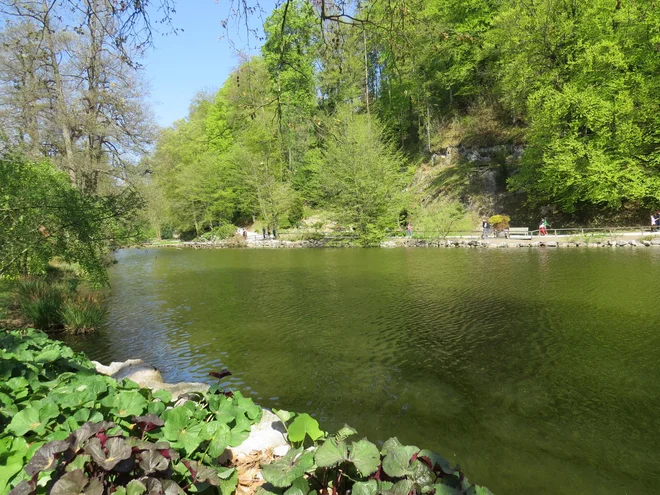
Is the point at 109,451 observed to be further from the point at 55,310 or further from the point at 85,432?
the point at 55,310

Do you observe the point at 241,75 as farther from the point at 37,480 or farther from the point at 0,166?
the point at 0,166

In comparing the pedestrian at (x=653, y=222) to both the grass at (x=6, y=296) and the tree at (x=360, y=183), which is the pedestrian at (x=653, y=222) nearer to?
the tree at (x=360, y=183)

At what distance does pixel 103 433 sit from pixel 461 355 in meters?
6.74

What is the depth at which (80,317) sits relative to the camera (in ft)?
33.7

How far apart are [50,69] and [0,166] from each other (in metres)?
10.4

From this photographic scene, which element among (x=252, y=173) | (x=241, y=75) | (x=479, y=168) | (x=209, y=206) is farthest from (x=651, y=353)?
(x=209, y=206)

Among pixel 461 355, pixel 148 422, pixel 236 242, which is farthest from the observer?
pixel 236 242

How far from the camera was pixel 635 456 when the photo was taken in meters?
4.61

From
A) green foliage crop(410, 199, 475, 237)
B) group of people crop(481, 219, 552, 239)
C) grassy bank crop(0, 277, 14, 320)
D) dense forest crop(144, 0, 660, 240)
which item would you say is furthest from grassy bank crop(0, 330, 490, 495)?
green foliage crop(410, 199, 475, 237)

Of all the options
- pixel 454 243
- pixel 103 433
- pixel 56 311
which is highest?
pixel 103 433

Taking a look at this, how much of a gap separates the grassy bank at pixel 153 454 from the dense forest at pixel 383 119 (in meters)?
2.84

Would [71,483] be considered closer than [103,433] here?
Yes

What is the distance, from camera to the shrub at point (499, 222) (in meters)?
28.8

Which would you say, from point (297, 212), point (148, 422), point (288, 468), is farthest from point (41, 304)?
point (297, 212)
